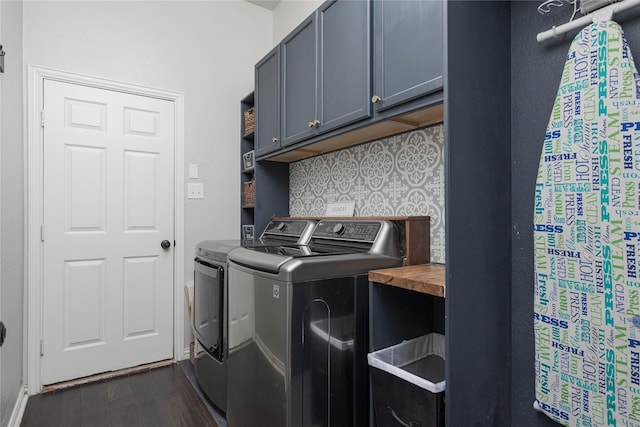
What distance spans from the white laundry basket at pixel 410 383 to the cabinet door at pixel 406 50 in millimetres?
1019

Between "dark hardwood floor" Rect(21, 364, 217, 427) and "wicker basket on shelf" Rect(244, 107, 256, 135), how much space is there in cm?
193

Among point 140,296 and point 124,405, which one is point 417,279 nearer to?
point 124,405

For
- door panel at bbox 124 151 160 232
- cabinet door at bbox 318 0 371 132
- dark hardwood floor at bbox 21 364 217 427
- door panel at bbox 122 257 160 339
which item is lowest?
dark hardwood floor at bbox 21 364 217 427

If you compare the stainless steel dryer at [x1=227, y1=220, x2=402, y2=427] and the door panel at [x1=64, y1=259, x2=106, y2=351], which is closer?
the stainless steel dryer at [x1=227, y1=220, x2=402, y2=427]

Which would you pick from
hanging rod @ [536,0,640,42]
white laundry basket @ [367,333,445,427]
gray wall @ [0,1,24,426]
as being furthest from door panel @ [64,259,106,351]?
hanging rod @ [536,0,640,42]

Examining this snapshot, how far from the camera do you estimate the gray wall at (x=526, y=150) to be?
1113mm

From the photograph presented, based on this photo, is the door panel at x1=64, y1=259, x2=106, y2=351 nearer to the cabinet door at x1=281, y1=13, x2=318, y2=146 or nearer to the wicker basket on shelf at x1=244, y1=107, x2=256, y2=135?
the wicker basket on shelf at x1=244, y1=107, x2=256, y2=135

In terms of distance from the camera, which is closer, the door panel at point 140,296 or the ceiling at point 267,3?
the door panel at point 140,296

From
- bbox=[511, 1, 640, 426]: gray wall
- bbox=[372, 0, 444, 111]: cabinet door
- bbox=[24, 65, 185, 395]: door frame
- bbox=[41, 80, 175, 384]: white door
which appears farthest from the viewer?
bbox=[41, 80, 175, 384]: white door

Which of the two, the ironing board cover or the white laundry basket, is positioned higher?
the ironing board cover

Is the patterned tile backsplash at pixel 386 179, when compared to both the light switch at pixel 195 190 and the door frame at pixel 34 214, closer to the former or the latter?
the light switch at pixel 195 190

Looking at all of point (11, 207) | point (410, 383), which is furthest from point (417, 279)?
point (11, 207)

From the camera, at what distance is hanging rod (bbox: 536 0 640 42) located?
91 centimetres

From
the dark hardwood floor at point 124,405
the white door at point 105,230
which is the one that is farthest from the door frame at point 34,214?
the dark hardwood floor at point 124,405
